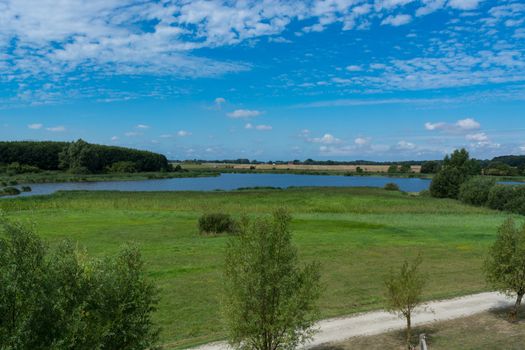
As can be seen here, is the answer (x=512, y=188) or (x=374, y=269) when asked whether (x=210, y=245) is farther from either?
(x=512, y=188)

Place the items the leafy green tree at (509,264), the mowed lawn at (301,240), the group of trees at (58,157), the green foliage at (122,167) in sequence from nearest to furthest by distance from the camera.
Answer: the leafy green tree at (509,264) < the mowed lawn at (301,240) < the group of trees at (58,157) < the green foliage at (122,167)

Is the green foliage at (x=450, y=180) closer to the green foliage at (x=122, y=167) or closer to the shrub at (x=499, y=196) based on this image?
the shrub at (x=499, y=196)

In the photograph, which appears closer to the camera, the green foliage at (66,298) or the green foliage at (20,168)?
the green foliage at (66,298)

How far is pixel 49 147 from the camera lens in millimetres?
165875

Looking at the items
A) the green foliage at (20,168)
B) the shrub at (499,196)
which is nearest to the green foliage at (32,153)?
the green foliage at (20,168)

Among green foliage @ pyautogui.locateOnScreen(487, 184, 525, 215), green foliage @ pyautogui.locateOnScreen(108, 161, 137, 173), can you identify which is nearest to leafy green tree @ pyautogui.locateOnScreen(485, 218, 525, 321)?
green foliage @ pyautogui.locateOnScreen(487, 184, 525, 215)

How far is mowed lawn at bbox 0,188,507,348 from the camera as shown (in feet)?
60.7

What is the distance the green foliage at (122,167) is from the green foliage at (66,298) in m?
172

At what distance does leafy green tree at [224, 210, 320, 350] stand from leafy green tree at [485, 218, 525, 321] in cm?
940

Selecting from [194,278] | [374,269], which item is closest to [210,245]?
[194,278]

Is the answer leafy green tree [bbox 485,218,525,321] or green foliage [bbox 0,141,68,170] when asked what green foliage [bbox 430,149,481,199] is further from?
green foliage [bbox 0,141,68,170]

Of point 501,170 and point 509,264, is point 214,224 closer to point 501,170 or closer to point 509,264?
point 509,264

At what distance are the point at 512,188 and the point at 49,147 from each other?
161 meters

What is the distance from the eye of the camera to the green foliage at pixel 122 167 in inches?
6762
